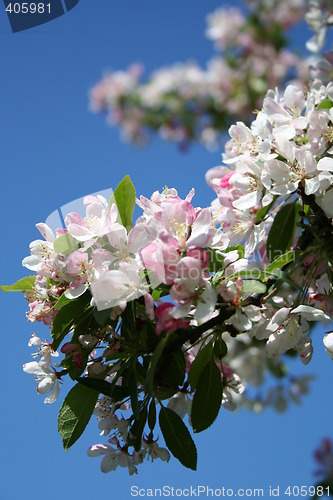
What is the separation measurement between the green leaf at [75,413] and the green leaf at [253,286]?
1.13 feet

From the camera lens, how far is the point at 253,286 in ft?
3.35

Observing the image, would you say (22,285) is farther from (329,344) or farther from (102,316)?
(329,344)

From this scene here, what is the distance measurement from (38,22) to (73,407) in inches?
62.0

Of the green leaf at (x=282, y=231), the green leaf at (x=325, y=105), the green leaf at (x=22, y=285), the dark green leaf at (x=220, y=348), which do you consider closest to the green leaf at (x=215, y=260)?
the dark green leaf at (x=220, y=348)

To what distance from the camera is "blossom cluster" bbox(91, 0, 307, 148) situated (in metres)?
5.36

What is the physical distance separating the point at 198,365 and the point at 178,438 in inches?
5.4

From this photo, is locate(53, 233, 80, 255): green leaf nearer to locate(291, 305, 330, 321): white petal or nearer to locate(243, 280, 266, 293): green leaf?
locate(243, 280, 266, 293): green leaf

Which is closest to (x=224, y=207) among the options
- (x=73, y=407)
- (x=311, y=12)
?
Answer: (x=73, y=407)

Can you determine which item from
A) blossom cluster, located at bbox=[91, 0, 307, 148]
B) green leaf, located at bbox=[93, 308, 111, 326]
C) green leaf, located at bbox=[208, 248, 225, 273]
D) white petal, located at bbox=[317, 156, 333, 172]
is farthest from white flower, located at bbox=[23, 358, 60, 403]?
blossom cluster, located at bbox=[91, 0, 307, 148]

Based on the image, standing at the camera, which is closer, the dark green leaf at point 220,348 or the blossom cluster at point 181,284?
the blossom cluster at point 181,284

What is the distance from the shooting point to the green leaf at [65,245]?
1.13 meters

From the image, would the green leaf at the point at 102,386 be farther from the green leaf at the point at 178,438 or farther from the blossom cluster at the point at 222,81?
the blossom cluster at the point at 222,81

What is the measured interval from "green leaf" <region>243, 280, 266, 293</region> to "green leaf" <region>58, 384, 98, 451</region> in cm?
34

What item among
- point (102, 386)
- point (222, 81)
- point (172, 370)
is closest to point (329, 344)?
point (172, 370)
